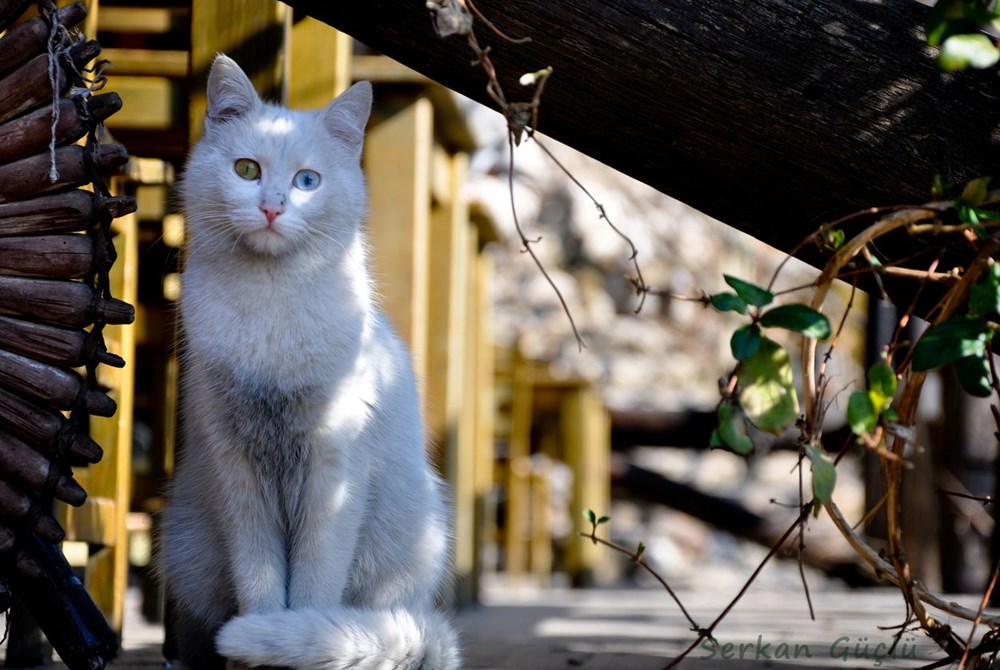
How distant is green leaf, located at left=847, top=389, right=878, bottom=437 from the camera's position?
4.09 ft

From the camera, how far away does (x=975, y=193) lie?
131 centimetres

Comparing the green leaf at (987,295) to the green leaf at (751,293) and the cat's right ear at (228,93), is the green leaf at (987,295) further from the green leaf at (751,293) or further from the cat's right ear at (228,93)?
the cat's right ear at (228,93)

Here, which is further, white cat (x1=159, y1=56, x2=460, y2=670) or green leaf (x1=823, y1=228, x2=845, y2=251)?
white cat (x1=159, y1=56, x2=460, y2=670)

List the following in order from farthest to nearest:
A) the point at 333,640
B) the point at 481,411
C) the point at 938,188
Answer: the point at 481,411 → the point at 333,640 → the point at 938,188

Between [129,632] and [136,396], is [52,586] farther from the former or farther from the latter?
[136,396]

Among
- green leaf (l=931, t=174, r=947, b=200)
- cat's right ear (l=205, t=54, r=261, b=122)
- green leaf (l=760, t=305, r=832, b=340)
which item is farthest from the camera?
cat's right ear (l=205, t=54, r=261, b=122)

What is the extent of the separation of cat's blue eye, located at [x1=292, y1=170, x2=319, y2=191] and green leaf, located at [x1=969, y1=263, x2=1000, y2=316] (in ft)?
3.15

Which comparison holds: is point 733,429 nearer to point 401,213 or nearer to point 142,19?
point 401,213

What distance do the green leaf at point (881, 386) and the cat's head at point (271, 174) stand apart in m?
0.84

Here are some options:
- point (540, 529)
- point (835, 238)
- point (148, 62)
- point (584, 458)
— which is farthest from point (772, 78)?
point (540, 529)

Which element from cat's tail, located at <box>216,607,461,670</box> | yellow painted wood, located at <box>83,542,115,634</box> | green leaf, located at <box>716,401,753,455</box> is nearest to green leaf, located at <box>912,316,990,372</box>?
green leaf, located at <box>716,401,753,455</box>

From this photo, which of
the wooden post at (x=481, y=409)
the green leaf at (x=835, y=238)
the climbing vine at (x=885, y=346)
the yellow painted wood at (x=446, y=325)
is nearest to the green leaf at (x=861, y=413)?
the climbing vine at (x=885, y=346)

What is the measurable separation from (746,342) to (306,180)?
77 cm

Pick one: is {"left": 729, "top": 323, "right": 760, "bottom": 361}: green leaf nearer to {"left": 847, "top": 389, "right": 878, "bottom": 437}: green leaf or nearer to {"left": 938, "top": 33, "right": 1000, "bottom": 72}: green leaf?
{"left": 847, "top": 389, "right": 878, "bottom": 437}: green leaf
